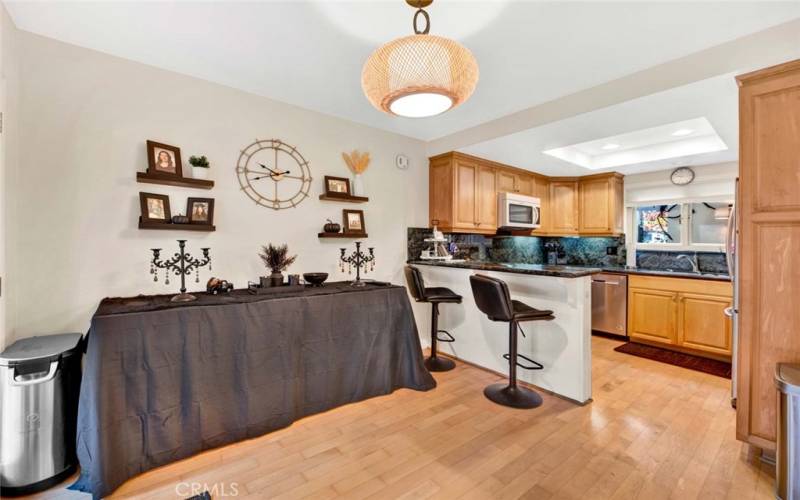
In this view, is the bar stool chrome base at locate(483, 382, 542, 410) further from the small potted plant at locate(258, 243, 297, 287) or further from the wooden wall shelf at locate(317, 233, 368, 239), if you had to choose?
the small potted plant at locate(258, 243, 297, 287)

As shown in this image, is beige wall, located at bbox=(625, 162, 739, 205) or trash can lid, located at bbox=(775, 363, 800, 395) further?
beige wall, located at bbox=(625, 162, 739, 205)

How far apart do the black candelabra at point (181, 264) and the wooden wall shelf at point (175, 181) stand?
440 millimetres

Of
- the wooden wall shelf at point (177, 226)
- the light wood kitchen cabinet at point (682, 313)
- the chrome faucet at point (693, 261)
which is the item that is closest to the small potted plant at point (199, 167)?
the wooden wall shelf at point (177, 226)

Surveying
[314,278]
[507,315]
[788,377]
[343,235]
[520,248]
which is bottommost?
[788,377]

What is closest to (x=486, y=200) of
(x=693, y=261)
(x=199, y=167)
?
(x=693, y=261)

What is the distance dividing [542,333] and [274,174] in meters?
2.66

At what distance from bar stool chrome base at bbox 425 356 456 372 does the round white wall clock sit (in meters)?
3.83

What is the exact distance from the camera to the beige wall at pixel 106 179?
6.72 feet

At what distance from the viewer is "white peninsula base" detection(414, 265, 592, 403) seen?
2.66 metres

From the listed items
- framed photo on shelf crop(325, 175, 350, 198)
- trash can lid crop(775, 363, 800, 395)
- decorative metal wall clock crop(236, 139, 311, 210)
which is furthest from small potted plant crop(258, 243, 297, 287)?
trash can lid crop(775, 363, 800, 395)

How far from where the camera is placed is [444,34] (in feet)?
6.66

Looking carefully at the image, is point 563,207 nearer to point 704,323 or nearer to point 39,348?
point 704,323

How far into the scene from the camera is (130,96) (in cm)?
235

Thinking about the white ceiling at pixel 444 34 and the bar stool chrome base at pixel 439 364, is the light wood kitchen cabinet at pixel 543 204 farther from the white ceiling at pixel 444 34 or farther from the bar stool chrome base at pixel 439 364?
the bar stool chrome base at pixel 439 364
